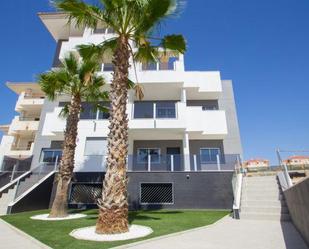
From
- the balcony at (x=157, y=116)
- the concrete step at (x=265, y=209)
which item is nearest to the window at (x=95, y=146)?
the balcony at (x=157, y=116)

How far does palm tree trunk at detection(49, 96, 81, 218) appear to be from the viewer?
10.5 metres

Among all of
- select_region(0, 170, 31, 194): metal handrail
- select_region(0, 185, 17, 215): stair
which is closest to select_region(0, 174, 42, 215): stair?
select_region(0, 185, 17, 215): stair

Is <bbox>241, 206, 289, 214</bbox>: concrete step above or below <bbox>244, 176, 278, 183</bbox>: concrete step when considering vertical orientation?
below

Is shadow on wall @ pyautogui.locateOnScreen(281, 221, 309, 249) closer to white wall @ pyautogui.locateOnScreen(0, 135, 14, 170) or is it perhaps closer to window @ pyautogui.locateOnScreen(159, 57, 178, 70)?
window @ pyautogui.locateOnScreen(159, 57, 178, 70)

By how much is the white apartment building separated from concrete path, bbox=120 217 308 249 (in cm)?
686

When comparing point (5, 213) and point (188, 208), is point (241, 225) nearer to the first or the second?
point (188, 208)

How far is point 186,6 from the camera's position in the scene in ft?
29.3

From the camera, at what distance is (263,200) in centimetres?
1039

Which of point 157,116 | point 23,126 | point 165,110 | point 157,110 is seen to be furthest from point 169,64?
point 23,126

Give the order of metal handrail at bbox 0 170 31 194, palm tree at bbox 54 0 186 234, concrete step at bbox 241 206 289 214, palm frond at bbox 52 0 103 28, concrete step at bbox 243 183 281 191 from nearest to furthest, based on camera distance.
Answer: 1. palm tree at bbox 54 0 186 234
2. palm frond at bbox 52 0 103 28
3. concrete step at bbox 241 206 289 214
4. concrete step at bbox 243 183 281 191
5. metal handrail at bbox 0 170 31 194

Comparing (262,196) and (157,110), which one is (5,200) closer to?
(157,110)

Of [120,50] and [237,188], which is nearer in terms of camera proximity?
[120,50]

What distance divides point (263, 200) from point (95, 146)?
13.0 meters

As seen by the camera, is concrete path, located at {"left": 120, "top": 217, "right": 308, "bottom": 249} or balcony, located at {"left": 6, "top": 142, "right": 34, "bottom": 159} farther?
balcony, located at {"left": 6, "top": 142, "right": 34, "bottom": 159}
